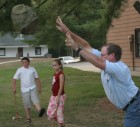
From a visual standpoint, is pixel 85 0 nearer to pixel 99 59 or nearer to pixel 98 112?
pixel 98 112

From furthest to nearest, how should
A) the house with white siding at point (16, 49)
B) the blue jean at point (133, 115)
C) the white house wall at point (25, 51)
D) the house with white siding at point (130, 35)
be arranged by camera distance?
the white house wall at point (25, 51), the house with white siding at point (16, 49), the house with white siding at point (130, 35), the blue jean at point (133, 115)

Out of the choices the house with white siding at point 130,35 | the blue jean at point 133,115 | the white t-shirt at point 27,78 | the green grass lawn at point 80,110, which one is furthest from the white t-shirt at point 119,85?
the house with white siding at point 130,35

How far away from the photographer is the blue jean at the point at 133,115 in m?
5.32

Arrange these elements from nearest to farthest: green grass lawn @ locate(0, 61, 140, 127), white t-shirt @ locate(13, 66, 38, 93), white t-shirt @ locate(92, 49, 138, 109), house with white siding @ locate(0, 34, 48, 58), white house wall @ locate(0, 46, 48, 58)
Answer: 1. white t-shirt @ locate(92, 49, 138, 109)
2. green grass lawn @ locate(0, 61, 140, 127)
3. white t-shirt @ locate(13, 66, 38, 93)
4. house with white siding @ locate(0, 34, 48, 58)
5. white house wall @ locate(0, 46, 48, 58)

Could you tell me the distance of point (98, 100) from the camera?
13820 mm

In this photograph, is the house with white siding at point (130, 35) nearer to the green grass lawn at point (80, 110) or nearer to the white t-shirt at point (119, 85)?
the green grass lawn at point (80, 110)

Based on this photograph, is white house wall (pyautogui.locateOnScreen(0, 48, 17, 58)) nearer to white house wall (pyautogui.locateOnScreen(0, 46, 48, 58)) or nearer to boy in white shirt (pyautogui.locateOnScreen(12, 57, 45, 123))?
white house wall (pyautogui.locateOnScreen(0, 46, 48, 58))

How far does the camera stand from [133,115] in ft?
17.5

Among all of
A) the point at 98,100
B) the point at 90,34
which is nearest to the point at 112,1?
the point at 98,100

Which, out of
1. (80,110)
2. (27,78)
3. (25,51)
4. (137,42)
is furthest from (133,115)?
(25,51)

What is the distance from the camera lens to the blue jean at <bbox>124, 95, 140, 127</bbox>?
5320 mm

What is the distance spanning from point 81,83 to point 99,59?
580 inches

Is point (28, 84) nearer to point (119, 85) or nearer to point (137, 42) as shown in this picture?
point (119, 85)

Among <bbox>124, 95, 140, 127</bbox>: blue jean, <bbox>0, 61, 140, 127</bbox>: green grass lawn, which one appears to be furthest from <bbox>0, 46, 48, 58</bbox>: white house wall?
<bbox>124, 95, 140, 127</bbox>: blue jean
